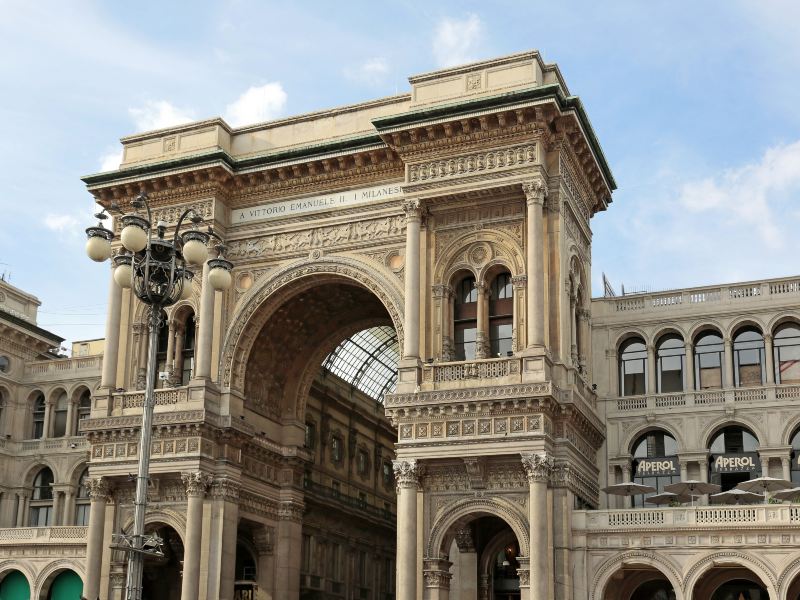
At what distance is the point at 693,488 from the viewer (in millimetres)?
39031

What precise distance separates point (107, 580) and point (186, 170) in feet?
55.0

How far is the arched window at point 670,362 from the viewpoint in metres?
44.6

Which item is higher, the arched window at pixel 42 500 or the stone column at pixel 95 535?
the arched window at pixel 42 500

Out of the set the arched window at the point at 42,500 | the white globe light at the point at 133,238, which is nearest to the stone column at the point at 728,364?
the white globe light at the point at 133,238

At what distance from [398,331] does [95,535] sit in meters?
14.6

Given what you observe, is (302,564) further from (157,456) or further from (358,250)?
(358,250)

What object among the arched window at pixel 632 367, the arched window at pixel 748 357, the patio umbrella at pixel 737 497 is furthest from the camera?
the arched window at pixel 632 367

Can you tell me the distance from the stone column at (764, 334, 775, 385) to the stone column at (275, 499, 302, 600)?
2059 cm

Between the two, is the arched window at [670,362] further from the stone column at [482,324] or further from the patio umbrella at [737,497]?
the stone column at [482,324]

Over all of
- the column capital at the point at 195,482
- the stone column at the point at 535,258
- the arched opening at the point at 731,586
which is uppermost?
the stone column at the point at 535,258

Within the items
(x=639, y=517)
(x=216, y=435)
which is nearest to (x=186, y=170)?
(x=216, y=435)

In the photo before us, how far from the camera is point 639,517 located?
3800 cm

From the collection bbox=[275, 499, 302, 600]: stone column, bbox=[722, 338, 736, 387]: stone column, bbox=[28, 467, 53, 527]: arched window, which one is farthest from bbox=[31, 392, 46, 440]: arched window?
bbox=[722, 338, 736, 387]: stone column

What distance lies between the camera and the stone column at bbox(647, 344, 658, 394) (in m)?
44.4
